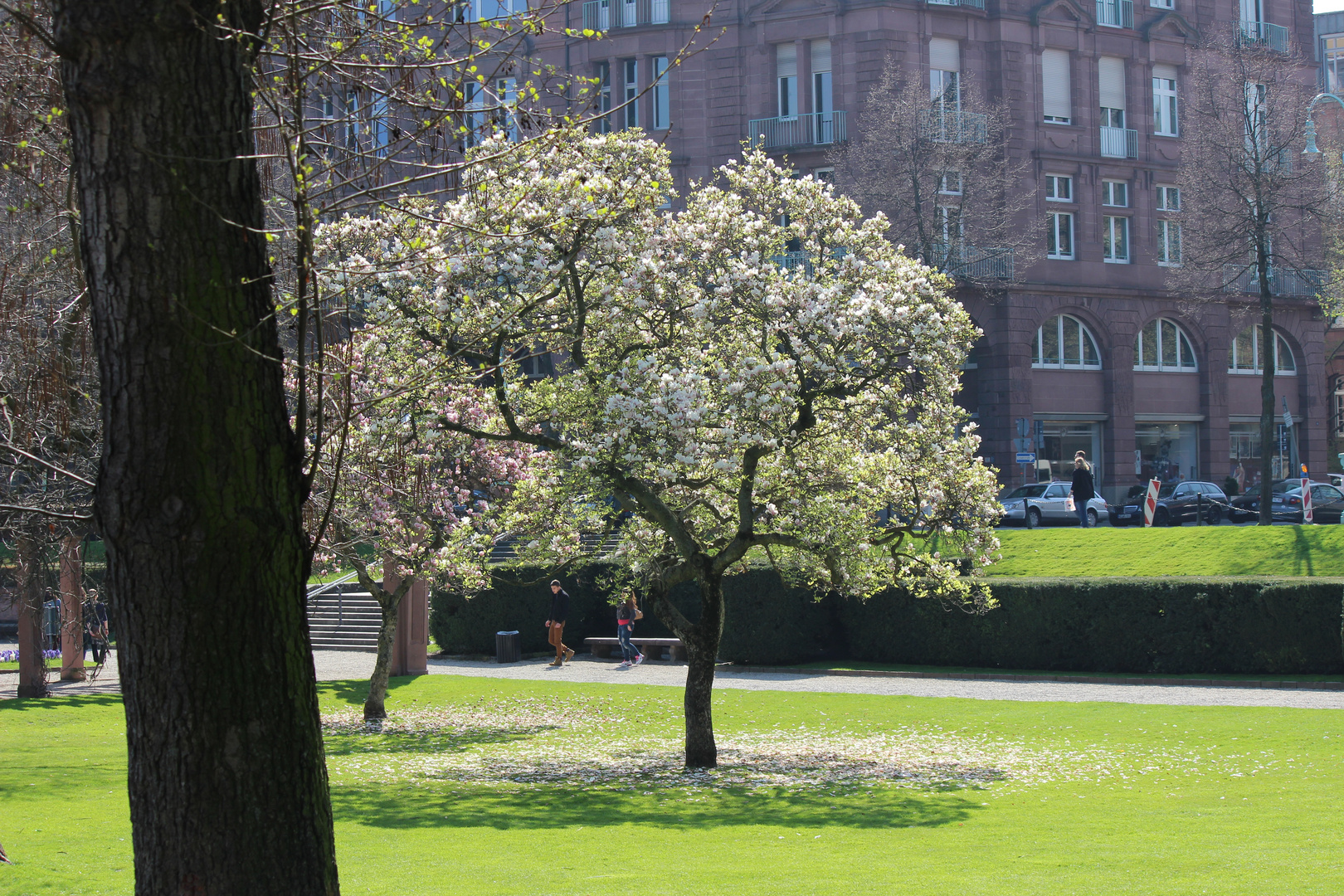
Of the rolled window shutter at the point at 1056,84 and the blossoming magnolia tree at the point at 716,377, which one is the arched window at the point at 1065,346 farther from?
the blossoming magnolia tree at the point at 716,377

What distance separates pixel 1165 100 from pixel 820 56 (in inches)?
567

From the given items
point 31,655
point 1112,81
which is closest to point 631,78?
point 1112,81

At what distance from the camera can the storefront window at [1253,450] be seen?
52812 mm

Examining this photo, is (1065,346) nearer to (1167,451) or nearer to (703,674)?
(1167,451)

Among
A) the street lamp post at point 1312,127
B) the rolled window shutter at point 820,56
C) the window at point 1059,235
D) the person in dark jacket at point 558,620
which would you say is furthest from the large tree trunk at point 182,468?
the window at point 1059,235

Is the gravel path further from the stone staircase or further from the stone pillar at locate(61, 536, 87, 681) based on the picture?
the stone staircase

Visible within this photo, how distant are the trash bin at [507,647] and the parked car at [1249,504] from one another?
944 inches

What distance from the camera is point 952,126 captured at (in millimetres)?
44938

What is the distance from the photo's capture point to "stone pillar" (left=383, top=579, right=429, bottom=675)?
2734 centimetres

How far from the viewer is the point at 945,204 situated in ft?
146

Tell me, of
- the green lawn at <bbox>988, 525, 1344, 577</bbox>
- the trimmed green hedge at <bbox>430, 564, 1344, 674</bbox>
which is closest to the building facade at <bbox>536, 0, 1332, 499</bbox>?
the green lawn at <bbox>988, 525, 1344, 577</bbox>

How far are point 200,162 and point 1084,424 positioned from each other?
48499 mm

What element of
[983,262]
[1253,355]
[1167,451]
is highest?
[983,262]

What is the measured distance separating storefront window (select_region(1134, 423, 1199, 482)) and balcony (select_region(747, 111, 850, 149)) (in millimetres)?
16070
